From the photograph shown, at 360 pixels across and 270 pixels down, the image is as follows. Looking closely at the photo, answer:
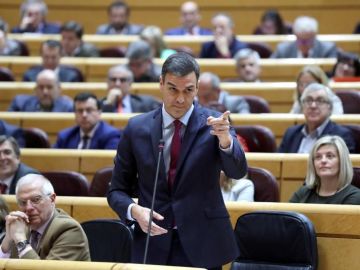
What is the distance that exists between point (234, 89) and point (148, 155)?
352cm

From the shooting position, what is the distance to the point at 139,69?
639 centimetres

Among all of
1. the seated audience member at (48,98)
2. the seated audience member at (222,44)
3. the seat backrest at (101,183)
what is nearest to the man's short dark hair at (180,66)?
the seat backrest at (101,183)

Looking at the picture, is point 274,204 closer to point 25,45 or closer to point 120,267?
point 120,267

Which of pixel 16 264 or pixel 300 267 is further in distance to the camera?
pixel 300 267

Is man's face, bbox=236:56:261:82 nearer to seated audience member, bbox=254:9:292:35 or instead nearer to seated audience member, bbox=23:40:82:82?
seated audience member, bbox=23:40:82:82

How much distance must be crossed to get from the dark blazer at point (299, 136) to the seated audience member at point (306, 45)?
207 cm

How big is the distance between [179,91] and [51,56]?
4286 mm

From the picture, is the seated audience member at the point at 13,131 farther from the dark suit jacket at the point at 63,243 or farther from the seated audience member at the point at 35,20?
the seated audience member at the point at 35,20

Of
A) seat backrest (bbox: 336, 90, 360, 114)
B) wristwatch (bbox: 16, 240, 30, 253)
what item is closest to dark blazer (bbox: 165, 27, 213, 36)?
seat backrest (bbox: 336, 90, 360, 114)

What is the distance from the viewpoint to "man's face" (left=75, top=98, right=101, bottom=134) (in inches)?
207

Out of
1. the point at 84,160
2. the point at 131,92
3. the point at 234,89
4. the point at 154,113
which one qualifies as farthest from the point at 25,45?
the point at 154,113

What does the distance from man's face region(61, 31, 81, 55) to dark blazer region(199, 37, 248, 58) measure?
99 cm

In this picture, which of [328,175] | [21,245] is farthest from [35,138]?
[21,245]

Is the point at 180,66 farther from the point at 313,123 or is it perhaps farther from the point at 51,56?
the point at 51,56
